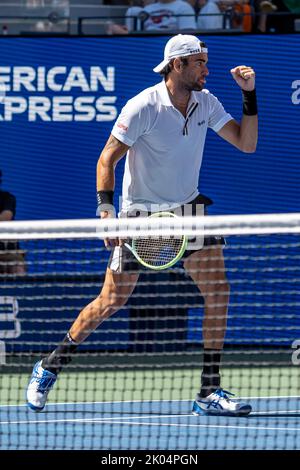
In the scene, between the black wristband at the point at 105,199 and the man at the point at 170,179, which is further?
the man at the point at 170,179

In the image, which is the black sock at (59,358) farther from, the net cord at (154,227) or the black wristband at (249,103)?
the black wristband at (249,103)

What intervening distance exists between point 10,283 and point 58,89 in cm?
144

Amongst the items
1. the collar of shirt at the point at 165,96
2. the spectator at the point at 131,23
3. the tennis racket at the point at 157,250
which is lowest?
the tennis racket at the point at 157,250

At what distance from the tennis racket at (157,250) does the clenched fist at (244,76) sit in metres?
0.94

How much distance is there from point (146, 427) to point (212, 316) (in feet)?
2.40

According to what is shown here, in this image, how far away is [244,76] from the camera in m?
6.64

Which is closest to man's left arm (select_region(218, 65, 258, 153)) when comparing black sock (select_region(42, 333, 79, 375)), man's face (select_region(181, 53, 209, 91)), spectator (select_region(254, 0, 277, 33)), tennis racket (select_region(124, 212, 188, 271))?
man's face (select_region(181, 53, 209, 91))

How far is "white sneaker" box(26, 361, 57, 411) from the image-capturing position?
6496 millimetres

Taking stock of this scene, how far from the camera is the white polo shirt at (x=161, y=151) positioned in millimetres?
6605

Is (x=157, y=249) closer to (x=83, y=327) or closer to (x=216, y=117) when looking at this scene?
(x=83, y=327)

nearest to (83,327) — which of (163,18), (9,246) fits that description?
(9,246)

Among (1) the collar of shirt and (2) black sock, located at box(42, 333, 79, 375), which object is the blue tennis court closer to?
(2) black sock, located at box(42, 333, 79, 375)

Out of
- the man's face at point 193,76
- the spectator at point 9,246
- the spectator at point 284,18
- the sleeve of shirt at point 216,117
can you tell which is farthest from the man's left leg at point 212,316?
the spectator at point 284,18
